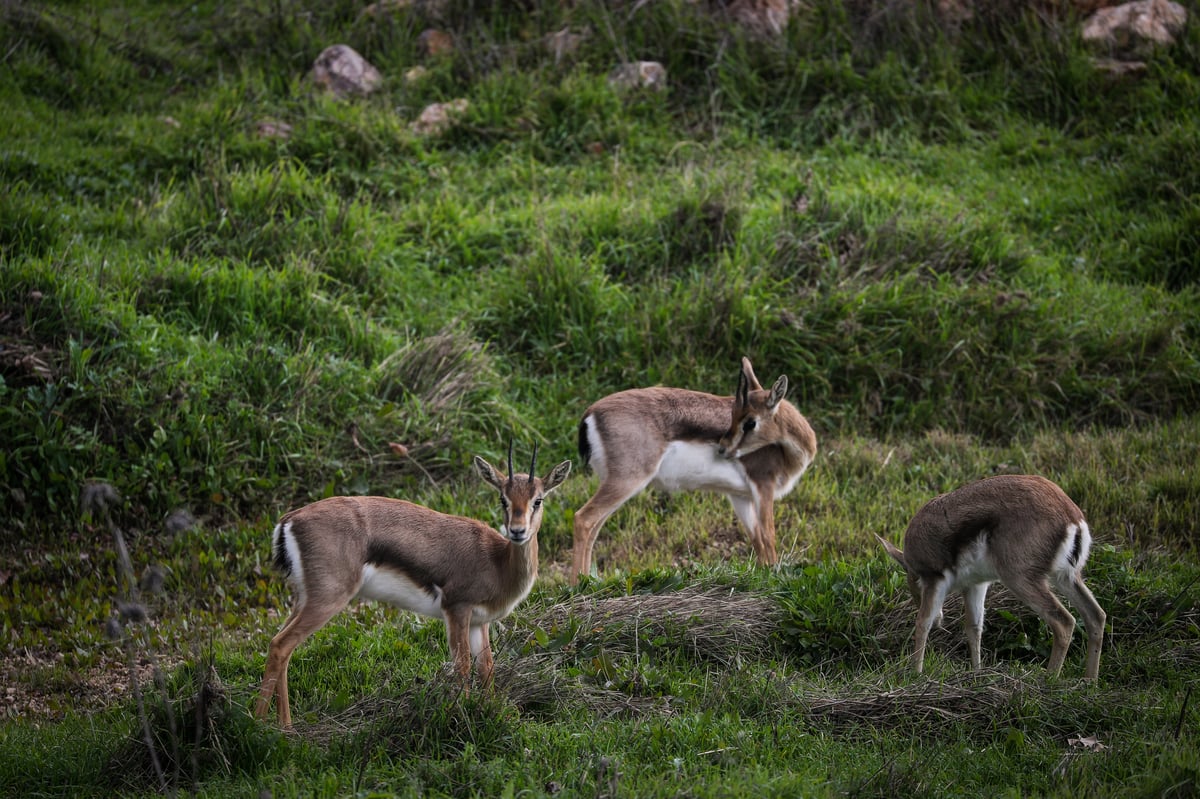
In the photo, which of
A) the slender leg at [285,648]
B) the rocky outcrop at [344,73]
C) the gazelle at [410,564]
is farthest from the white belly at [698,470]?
the rocky outcrop at [344,73]

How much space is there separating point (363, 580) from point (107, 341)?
3730 mm

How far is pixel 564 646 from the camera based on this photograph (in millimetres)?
6051

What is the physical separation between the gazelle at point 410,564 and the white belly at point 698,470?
1577 mm

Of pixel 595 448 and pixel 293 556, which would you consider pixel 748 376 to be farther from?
pixel 293 556

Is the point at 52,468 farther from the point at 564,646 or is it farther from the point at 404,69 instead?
the point at 404,69

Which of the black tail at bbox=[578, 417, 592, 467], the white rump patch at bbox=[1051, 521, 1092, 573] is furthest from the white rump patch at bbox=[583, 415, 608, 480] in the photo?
the white rump patch at bbox=[1051, 521, 1092, 573]

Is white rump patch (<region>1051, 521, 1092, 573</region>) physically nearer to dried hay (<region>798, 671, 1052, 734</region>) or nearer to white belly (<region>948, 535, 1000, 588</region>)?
white belly (<region>948, 535, 1000, 588</region>)

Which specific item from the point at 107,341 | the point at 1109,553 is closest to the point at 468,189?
the point at 107,341

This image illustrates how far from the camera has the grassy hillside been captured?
5273mm

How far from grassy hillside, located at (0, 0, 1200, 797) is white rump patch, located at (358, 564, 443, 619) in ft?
1.19

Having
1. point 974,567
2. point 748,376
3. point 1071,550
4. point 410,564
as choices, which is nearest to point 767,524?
point 748,376

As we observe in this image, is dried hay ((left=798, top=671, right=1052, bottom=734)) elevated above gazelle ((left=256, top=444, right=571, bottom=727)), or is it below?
below

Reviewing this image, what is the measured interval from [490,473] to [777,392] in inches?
91.8

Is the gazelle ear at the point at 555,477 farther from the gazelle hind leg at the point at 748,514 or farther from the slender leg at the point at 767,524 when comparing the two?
the gazelle hind leg at the point at 748,514
